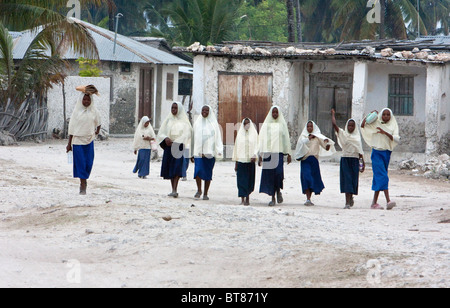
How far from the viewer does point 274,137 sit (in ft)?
37.0

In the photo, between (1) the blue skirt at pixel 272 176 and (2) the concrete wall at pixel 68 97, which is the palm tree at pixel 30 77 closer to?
(2) the concrete wall at pixel 68 97

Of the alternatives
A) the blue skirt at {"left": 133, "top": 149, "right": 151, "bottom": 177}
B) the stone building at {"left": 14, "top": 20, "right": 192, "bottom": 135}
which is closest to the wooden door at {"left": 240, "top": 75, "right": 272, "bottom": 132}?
the blue skirt at {"left": 133, "top": 149, "right": 151, "bottom": 177}

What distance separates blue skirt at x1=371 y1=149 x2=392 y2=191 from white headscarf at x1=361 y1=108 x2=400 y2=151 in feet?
0.32

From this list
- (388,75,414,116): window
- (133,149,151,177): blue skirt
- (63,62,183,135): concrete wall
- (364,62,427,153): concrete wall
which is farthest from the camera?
(63,62,183,135): concrete wall

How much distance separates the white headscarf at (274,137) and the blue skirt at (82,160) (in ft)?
8.04

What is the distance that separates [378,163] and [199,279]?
5690 millimetres

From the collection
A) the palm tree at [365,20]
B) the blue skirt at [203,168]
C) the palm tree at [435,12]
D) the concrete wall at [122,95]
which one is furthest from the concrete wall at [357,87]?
the palm tree at [435,12]

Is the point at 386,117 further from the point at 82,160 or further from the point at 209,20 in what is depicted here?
the point at 209,20

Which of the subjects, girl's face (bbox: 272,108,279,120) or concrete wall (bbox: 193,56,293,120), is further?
concrete wall (bbox: 193,56,293,120)

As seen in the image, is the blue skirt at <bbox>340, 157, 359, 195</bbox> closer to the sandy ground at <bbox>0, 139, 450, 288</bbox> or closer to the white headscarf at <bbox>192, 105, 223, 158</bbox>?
the sandy ground at <bbox>0, 139, 450, 288</bbox>

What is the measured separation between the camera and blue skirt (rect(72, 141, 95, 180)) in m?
10.4

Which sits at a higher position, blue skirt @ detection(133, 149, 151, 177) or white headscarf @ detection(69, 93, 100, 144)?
white headscarf @ detection(69, 93, 100, 144)

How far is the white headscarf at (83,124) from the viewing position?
34.3 ft

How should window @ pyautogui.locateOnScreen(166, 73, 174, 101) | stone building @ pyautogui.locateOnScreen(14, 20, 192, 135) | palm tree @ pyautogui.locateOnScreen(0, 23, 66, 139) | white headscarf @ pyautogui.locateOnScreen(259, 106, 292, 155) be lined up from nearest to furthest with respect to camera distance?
white headscarf @ pyautogui.locateOnScreen(259, 106, 292, 155)
palm tree @ pyautogui.locateOnScreen(0, 23, 66, 139)
stone building @ pyautogui.locateOnScreen(14, 20, 192, 135)
window @ pyautogui.locateOnScreen(166, 73, 174, 101)
